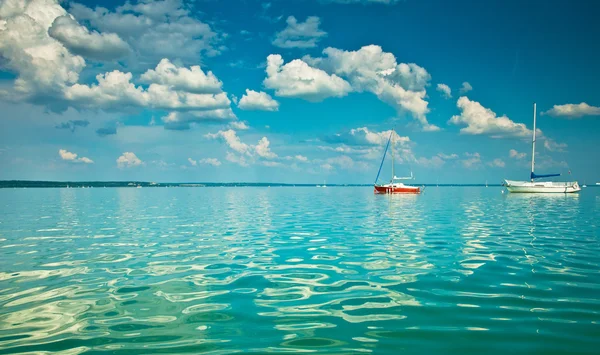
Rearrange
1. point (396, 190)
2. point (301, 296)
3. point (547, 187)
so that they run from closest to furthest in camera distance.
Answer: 1. point (301, 296)
2. point (547, 187)
3. point (396, 190)

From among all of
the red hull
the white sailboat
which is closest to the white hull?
the white sailboat

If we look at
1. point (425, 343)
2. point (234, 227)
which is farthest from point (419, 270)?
point (234, 227)

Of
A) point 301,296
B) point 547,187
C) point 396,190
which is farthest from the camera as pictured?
point 396,190

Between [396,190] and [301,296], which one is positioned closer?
[301,296]

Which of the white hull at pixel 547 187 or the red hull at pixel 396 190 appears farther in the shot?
the red hull at pixel 396 190

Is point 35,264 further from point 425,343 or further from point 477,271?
point 477,271

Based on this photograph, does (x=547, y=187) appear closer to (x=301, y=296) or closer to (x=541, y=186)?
(x=541, y=186)

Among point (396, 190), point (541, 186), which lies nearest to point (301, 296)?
point (396, 190)

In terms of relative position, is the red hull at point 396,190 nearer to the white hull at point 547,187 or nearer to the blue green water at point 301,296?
the white hull at point 547,187

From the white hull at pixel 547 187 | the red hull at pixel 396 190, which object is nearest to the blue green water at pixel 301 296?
the red hull at pixel 396 190

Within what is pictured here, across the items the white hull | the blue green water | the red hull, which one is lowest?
the blue green water

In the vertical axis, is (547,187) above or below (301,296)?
above

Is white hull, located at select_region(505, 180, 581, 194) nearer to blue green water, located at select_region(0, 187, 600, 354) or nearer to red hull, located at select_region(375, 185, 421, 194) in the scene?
red hull, located at select_region(375, 185, 421, 194)

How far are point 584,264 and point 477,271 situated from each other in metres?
4.83
